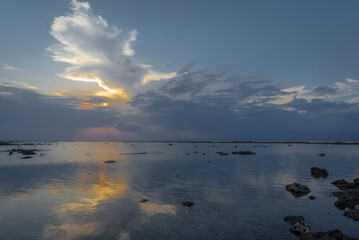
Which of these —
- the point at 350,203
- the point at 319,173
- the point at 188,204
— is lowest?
the point at 188,204

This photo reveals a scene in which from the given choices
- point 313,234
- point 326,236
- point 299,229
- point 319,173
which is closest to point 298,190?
point 299,229

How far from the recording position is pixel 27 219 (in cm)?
1888

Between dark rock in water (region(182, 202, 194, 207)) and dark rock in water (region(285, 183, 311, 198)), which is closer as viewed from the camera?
dark rock in water (region(182, 202, 194, 207))

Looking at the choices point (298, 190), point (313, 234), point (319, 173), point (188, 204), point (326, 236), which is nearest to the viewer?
point (326, 236)

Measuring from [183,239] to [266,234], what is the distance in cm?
662

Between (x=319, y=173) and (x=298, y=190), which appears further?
(x=319, y=173)

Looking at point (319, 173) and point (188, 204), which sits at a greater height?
point (319, 173)

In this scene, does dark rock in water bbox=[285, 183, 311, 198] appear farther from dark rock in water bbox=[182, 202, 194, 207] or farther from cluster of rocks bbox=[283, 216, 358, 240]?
dark rock in water bbox=[182, 202, 194, 207]

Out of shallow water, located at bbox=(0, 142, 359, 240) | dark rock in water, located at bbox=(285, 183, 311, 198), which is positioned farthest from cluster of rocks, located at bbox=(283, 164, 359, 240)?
shallow water, located at bbox=(0, 142, 359, 240)

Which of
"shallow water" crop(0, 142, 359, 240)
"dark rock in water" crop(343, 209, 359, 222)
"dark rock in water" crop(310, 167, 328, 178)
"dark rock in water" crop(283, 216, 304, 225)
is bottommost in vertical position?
"shallow water" crop(0, 142, 359, 240)

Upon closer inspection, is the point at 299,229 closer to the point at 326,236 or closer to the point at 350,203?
the point at 326,236

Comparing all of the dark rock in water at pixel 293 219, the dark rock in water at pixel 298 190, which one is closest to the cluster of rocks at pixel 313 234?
the dark rock in water at pixel 293 219

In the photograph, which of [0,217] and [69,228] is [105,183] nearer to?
[0,217]

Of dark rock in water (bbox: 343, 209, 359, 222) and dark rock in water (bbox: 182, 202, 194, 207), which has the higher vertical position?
dark rock in water (bbox: 343, 209, 359, 222)
